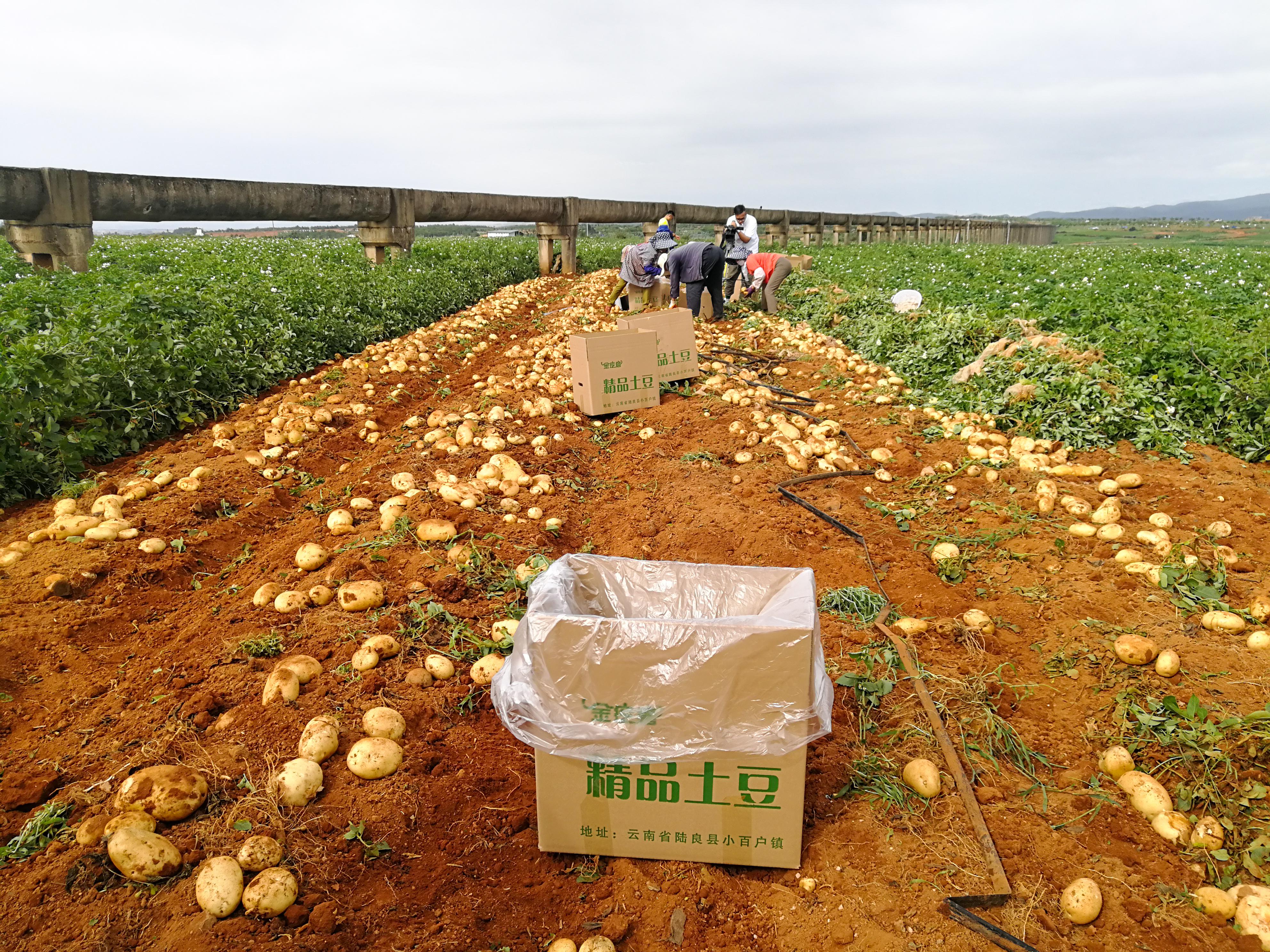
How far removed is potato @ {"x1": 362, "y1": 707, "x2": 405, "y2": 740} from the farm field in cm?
7

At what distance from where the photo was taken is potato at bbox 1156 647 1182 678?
109 inches

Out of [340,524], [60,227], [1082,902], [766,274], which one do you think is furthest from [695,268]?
[1082,902]

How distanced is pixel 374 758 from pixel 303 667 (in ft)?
1.95

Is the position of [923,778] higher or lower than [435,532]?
lower

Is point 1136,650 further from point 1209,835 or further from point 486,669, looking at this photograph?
point 486,669

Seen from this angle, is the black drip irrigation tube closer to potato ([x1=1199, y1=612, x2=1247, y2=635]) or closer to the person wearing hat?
potato ([x1=1199, y1=612, x2=1247, y2=635])

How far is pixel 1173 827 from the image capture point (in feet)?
7.34

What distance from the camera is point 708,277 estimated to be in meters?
10.5

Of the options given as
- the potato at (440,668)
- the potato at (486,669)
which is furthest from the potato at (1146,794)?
the potato at (440,668)

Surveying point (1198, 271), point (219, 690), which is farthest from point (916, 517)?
point (1198, 271)

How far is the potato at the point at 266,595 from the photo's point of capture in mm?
3312

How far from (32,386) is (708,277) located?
26.0 feet

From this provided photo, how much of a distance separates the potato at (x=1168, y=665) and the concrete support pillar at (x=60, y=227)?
8.77 meters

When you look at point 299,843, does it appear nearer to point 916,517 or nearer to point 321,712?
point 321,712
